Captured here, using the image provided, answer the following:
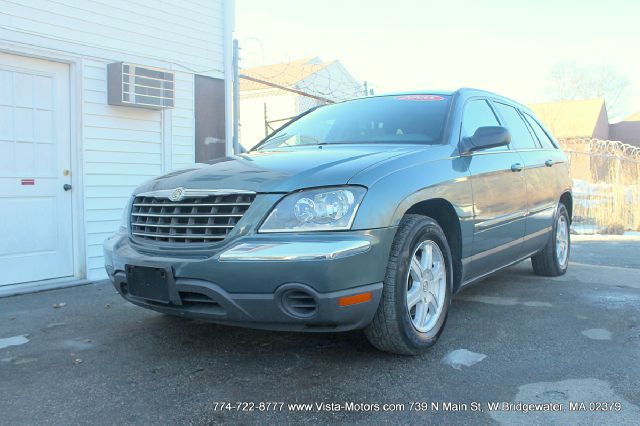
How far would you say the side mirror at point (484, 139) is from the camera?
3801 mm

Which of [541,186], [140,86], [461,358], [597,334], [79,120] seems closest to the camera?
[461,358]

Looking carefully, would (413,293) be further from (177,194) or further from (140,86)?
(140,86)

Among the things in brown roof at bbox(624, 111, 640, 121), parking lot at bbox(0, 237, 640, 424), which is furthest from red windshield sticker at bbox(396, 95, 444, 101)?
brown roof at bbox(624, 111, 640, 121)

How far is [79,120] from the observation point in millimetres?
5809

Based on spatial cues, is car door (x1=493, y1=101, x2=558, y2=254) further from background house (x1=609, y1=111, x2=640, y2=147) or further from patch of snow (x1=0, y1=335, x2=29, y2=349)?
background house (x1=609, y1=111, x2=640, y2=147)

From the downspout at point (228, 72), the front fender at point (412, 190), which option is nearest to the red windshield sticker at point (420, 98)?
the front fender at point (412, 190)

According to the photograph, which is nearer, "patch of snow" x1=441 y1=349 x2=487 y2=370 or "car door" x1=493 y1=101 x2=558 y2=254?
"patch of snow" x1=441 y1=349 x2=487 y2=370

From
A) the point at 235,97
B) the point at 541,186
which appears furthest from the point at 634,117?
the point at 541,186

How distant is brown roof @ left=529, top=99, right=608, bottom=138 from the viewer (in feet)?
114

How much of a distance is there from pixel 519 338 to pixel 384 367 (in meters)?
1.12

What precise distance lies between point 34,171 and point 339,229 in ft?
13.2

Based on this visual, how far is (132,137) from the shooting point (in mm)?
6348

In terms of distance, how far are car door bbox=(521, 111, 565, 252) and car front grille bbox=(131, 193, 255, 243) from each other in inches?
110

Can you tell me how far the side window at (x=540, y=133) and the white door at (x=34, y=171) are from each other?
4.66 m
